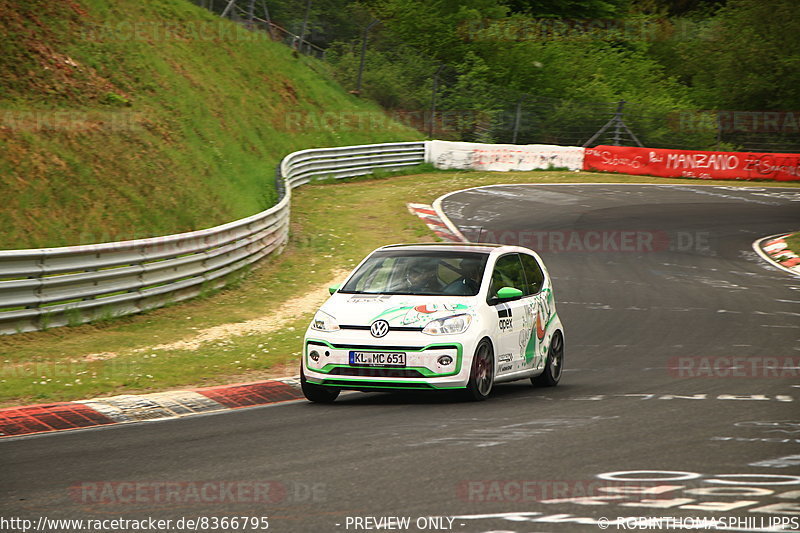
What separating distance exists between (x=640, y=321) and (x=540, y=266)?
5.23m

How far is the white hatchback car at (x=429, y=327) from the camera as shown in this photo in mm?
9820

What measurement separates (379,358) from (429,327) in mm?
565

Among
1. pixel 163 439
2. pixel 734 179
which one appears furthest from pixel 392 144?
pixel 163 439

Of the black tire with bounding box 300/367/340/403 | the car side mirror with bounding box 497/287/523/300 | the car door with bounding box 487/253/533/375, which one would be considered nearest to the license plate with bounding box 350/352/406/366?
the black tire with bounding box 300/367/340/403

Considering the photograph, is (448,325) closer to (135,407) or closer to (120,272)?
(135,407)

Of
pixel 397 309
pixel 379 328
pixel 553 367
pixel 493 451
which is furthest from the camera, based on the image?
pixel 553 367

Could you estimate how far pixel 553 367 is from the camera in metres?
11.9

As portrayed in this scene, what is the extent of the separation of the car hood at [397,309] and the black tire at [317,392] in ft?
2.26

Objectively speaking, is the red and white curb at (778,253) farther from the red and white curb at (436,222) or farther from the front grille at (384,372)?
the front grille at (384,372)

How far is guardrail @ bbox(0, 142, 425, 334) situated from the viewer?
46.1 ft

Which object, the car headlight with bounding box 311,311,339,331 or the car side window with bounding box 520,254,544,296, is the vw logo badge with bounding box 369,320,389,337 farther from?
the car side window with bounding box 520,254,544,296

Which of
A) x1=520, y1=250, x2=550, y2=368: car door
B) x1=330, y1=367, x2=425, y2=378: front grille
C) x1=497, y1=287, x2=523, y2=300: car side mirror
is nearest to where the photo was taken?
x1=330, y1=367, x2=425, y2=378: front grille

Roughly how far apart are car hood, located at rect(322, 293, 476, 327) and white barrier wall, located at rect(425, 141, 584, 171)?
29630 millimetres

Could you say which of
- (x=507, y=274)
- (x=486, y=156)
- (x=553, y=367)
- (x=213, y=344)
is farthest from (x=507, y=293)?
(x=486, y=156)
